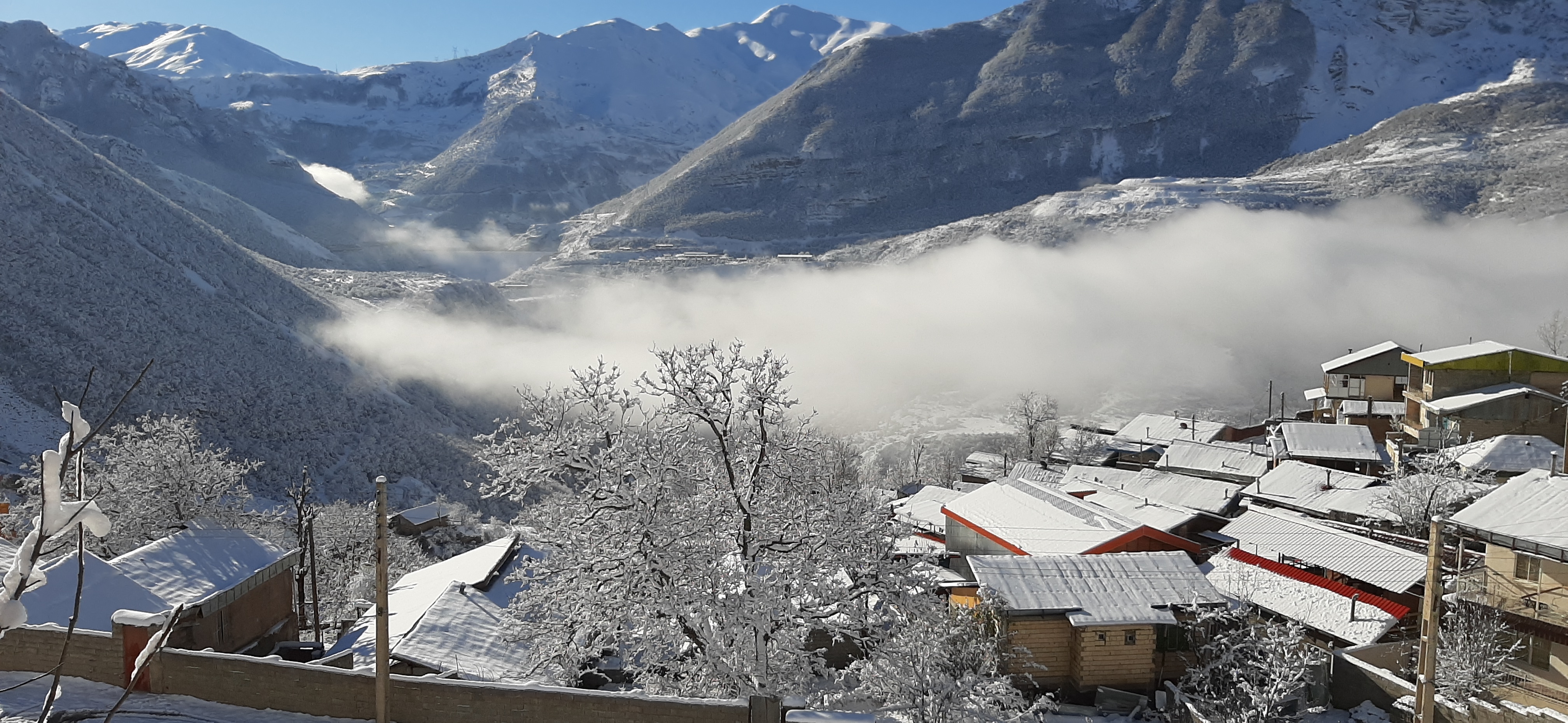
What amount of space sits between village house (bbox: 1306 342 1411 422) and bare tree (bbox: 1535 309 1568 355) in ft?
62.8

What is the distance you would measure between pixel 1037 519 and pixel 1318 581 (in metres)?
→ 9.00

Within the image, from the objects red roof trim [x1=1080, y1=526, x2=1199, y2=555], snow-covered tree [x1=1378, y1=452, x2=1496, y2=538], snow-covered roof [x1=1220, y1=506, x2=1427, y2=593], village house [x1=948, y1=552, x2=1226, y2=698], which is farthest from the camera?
snow-covered tree [x1=1378, y1=452, x2=1496, y2=538]

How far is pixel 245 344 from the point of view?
224 feet

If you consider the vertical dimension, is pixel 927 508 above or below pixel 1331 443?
below

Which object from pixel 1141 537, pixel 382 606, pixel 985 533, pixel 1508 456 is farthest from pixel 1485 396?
pixel 382 606

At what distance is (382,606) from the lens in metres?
10.6

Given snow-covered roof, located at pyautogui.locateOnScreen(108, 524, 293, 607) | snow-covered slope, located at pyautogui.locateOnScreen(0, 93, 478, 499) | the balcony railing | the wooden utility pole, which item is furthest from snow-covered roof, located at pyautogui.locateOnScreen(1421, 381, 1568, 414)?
snow-covered slope, located at pyautogui.locateOnScreen(0, 93, 478, 499)

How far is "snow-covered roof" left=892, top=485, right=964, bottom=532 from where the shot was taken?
37.5 meters

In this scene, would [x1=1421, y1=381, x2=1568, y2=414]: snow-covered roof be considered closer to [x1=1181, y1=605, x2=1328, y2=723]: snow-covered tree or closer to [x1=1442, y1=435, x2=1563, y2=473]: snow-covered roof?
[x1=1442, y1=435, x2=1563, y2=473]: snow-covered roof

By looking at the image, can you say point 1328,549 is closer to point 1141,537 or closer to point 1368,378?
point 1141,537

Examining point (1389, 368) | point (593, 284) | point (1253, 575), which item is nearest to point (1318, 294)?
point (1389, 368)

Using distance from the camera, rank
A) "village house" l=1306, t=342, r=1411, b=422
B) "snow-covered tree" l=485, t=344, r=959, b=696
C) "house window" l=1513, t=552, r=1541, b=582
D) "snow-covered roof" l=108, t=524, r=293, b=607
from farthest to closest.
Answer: "village house" l=1306, t=342, r=1411, b=422 < "house window" l=1513, t=552, r=1541, b=582 < "snow-covered roof" l=108, t=524, r=293, b=607 < "snow-covered tree" l=485, t=344, r=959, b=696

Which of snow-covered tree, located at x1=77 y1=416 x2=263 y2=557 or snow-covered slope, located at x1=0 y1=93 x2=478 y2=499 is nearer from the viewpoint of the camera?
snow-covered tree, located at x1=77 y1=416 x2=263 y2=557

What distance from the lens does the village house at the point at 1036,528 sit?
28.0 m
